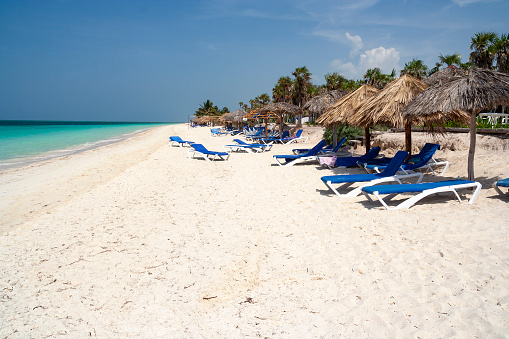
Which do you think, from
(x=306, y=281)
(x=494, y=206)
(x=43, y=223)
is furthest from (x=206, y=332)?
(x=494, y=206)

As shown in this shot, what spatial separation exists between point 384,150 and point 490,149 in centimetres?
337

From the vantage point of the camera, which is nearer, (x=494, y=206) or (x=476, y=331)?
(x=476, y=331)

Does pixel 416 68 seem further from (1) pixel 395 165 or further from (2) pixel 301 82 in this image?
(1) pixel 395 165

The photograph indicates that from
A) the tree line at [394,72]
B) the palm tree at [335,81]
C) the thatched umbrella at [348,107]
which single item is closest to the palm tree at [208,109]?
the tree line at [394,72]

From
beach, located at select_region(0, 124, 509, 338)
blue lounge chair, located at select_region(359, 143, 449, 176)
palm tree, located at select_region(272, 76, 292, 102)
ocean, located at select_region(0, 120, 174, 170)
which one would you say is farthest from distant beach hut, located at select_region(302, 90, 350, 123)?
palm tree, located at select_region(272, 76, 292, 102)

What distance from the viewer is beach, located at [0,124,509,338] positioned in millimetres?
2291

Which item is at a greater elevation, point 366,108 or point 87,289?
point 366,108

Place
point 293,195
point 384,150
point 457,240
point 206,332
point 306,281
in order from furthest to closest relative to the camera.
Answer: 1. point 384,150
2. point 293,195
3. point 457,240
4. point 306,281
5. point 206,332

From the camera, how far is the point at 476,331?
204 centimetres

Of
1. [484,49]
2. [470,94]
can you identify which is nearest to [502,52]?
[484,49]

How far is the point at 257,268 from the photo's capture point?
10.5ft

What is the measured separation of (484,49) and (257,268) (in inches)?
1055

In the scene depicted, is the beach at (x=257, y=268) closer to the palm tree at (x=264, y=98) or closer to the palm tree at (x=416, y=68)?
the palm tree at (x=416, y=68)

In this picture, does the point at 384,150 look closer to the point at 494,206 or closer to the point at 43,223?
the point at 494,206
